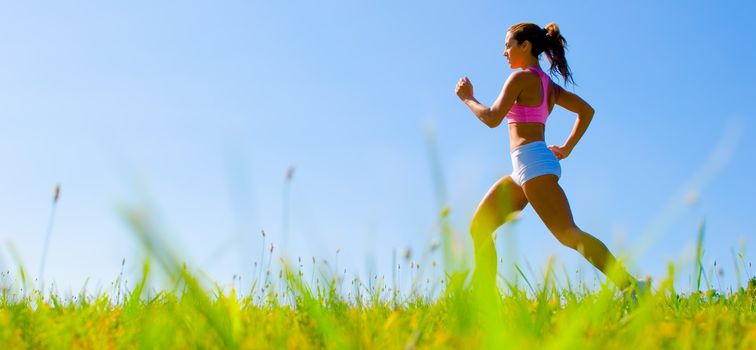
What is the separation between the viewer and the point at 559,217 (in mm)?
4734

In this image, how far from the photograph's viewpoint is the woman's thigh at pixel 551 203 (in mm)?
4734

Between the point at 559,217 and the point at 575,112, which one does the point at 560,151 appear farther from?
the point at 559,217

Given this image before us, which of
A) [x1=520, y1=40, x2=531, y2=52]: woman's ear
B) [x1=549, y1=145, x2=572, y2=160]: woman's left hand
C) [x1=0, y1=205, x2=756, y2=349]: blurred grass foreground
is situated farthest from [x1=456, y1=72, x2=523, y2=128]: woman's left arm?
[x1=0, y1=205, x2=756, y2=349]: blurred grass foreground

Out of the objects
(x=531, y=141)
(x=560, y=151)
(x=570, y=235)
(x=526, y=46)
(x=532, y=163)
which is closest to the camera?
(x=570, y=235)

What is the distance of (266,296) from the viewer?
4.00 m

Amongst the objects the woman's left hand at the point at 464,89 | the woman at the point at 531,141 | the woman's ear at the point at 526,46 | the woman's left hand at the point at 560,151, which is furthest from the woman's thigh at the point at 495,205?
the woman's ear at the point at 526,46

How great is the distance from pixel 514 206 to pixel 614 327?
243 cm

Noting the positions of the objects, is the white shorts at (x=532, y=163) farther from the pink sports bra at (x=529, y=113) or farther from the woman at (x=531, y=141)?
the pink sports bra at (x=529, y=113)

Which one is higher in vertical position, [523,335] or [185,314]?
[185,314]

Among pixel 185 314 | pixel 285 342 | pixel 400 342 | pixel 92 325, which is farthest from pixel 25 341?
pixel 400 342

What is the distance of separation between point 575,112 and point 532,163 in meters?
1.13

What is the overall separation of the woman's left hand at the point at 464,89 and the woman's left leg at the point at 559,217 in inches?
28.7

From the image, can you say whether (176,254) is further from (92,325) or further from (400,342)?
(92,325)

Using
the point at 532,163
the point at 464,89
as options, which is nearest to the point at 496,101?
the point at 464,89
